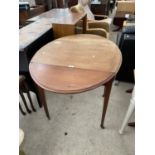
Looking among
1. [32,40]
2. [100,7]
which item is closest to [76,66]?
[32,40]

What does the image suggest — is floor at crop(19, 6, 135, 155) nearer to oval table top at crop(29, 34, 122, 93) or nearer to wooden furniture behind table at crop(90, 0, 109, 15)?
oval table top at crop(29, 34, 122, 93)

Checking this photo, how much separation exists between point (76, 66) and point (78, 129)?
25.9 inches

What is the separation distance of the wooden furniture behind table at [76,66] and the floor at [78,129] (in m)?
0.13

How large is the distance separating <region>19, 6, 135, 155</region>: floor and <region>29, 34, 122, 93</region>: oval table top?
2.02 feet

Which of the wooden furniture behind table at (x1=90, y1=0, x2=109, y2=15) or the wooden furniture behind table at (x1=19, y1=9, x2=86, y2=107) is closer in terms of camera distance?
the wooden furniture behind table at (x1=19, y1=9, x2=86, y2=107)

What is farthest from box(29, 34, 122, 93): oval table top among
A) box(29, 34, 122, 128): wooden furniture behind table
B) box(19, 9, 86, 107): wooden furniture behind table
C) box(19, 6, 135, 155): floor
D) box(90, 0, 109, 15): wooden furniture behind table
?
box(90, 0, 109, 15): wooden furniture behind table

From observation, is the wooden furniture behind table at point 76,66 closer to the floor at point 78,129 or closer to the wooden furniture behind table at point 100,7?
the floor at point 78,129

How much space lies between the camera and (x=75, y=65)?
129 cm

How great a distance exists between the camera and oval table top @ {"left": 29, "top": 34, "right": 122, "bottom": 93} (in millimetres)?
1122

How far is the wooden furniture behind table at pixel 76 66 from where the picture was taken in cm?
112
